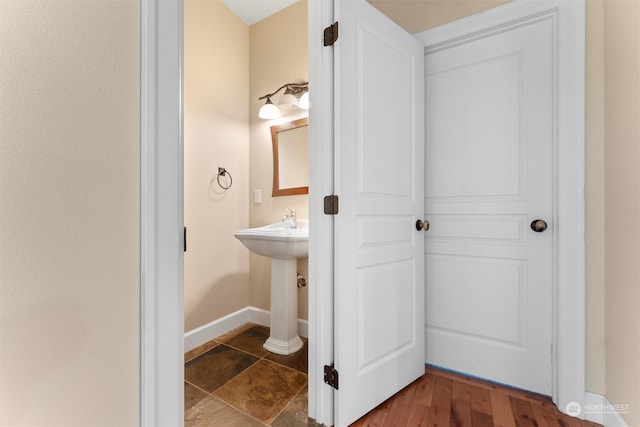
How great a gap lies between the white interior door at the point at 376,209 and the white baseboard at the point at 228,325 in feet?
2.99

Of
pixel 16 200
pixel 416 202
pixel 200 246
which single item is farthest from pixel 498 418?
pixel 200 246

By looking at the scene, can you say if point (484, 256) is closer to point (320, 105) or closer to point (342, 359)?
point (342, 359)

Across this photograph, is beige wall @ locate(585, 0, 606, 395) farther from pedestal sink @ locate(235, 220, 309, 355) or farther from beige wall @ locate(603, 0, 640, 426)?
pedestal sink @ locate(235, 220, 309, 355)

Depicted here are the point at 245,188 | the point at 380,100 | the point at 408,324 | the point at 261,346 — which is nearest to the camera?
the point at 380,100

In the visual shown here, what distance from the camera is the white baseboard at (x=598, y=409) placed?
1277mm

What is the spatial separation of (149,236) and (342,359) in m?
0.98

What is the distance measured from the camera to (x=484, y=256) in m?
1.67

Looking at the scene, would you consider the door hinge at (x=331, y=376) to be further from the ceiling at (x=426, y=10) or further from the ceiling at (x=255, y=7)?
the ceiling at (x=255, y=7)

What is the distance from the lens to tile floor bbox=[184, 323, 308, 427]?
1377mm

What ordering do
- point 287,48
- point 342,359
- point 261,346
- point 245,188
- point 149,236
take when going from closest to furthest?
point 149,236
point 342,359
point 261,346
point 287,48
point 245,188

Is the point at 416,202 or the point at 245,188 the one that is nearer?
the point at 416,202

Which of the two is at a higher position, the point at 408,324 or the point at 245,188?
the point at 245,188

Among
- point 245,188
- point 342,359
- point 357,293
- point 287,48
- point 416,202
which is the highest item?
point 287,48

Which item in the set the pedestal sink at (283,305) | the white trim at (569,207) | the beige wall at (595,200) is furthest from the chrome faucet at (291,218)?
the beige wall at (595,200)
